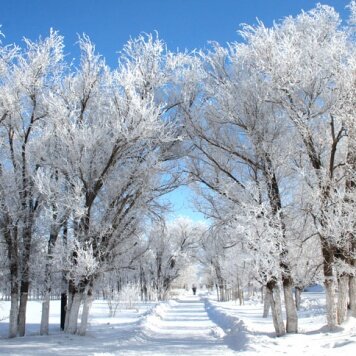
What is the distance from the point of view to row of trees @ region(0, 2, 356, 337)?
13.0 metres

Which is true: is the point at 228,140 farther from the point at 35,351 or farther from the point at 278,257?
the point at 35,351

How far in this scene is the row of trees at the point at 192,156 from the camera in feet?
42.5

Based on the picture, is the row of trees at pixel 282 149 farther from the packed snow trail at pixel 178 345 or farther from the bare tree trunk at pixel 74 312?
the bare tree trunk at pixel 74 312

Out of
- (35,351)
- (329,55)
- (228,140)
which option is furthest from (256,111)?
(35,351)

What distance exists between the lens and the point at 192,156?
1516cm

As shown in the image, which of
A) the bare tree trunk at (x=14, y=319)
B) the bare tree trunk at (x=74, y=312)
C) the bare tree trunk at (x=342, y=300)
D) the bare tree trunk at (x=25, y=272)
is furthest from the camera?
the bare tree trunk at (x=25, y=272)

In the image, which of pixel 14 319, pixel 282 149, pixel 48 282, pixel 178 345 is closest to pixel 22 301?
pixel 14 319

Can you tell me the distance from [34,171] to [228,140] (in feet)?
21.3

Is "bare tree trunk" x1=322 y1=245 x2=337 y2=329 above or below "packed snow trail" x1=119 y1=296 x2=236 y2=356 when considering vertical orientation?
above

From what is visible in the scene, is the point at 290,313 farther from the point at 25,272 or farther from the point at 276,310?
the point at 25,272

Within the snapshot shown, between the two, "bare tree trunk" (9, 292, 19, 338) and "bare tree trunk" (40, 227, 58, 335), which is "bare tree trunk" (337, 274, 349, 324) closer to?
"bare tree trunk" (40, 227, 58, 335)

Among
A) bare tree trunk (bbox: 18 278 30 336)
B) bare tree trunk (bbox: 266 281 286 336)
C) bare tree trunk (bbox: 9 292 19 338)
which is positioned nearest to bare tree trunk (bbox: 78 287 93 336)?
bare tree trunk (bbox: 9 292 19 338)

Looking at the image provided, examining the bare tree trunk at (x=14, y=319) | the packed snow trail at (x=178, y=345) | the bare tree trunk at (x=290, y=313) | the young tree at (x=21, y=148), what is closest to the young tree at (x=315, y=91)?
the bare tree trunk at (x=290, y=313)

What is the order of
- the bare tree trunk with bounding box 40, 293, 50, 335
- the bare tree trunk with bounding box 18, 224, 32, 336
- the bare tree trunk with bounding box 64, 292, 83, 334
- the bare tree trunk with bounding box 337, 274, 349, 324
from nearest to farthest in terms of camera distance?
the bare tree trunk with bounding box 337, 274, 349, 324 → the bare tree trunk with bounding box 64, 292, 83, 334 → the bare tree trunk with bounding box 18, 224, 32, 336 → the bare tree trunk with bounding box 40, 293, 50, 335
